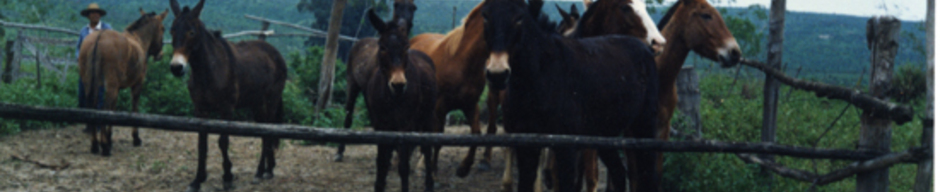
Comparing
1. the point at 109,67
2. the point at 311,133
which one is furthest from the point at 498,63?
the point at 109,67

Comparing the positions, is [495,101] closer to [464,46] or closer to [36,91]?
[464,46]

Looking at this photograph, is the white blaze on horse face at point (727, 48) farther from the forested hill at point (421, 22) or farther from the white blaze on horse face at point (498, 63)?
the forested hill at point (421, 22)

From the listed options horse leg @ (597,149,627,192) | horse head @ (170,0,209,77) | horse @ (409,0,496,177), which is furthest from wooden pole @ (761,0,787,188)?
horse head @ (170,0,209,77)

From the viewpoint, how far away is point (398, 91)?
530 centimetres

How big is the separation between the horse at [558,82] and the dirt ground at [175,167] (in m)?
2.49

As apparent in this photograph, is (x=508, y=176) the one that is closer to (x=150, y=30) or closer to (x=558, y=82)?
(x=558, y=82)

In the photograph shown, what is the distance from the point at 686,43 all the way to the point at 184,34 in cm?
413

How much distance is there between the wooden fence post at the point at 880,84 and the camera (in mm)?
4164

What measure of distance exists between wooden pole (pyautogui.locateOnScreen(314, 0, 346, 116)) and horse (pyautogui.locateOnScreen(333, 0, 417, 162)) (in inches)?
76.1

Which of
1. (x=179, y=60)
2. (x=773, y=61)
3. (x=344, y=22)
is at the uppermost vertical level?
(x=344, y=22)

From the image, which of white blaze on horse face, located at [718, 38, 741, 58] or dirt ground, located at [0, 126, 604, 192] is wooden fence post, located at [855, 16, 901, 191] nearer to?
white blaze on horse face, located at [718, 38, 741, 58]

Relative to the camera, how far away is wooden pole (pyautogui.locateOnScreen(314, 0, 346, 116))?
10.7 m

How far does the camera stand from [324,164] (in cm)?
841

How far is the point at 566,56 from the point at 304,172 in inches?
169
